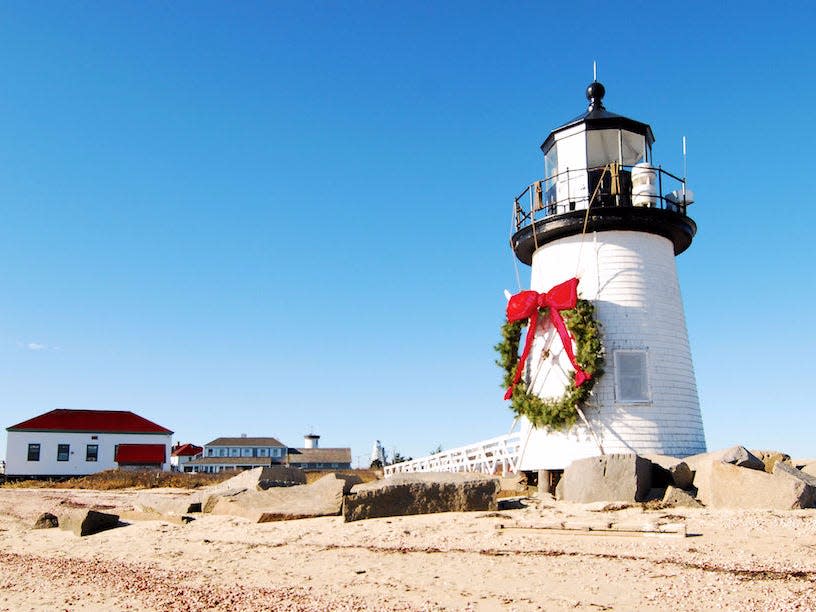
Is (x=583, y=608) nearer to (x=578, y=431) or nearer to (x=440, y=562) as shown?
(x=440, y=562)

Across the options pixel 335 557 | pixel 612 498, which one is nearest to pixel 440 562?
pixel 335 557

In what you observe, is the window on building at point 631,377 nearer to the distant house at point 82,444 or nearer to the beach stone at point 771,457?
the beach stone at point 771,457

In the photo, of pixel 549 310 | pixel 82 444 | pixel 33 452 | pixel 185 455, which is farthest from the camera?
pixel 185 455

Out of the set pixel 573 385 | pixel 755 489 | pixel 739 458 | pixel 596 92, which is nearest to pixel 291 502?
pixel 573 385

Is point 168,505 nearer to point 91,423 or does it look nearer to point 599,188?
point 599,188

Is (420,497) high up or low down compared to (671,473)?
down

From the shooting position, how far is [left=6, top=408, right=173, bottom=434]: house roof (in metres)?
51.6

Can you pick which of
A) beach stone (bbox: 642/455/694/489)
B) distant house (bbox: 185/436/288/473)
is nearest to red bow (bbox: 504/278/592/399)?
beach stone (bbox: 642/455/694/489)

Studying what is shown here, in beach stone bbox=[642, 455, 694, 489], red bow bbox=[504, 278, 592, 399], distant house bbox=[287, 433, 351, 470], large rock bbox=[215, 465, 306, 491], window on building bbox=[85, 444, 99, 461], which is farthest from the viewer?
distant house bbox=[287, 433, 351, 470]

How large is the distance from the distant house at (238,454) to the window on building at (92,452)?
16.3 meters

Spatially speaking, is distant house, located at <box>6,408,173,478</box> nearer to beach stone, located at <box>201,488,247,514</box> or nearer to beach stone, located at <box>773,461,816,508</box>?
beach stone, located at <box>201,488,247,514</box>

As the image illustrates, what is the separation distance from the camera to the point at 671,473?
14.5 m

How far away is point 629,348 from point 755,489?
181 inches

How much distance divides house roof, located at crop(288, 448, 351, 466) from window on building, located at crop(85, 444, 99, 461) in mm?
20481
